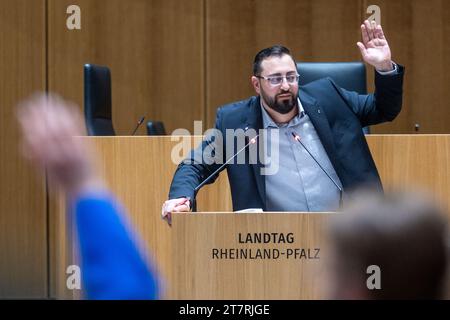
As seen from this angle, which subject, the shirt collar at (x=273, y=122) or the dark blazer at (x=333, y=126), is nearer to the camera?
the dark blazer at (x=333, y=126)

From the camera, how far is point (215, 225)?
3236 millimetres

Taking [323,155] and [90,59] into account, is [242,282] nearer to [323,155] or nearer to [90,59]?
[323,155]

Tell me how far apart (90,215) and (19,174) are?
6.84 metres

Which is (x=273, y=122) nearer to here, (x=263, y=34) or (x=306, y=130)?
(x=306, y=130)

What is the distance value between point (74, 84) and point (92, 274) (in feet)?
22.6

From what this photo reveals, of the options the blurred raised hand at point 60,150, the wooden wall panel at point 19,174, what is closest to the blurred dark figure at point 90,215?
the blurred raised hand at point 60,150

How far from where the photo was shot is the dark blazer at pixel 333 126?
4148 mm

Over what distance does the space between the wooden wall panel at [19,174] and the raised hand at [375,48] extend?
4.08 meters

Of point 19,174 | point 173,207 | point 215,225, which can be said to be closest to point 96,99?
point 19,174

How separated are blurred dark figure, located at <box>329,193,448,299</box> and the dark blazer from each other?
9.27ft

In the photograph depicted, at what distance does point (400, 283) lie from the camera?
1.14 metres

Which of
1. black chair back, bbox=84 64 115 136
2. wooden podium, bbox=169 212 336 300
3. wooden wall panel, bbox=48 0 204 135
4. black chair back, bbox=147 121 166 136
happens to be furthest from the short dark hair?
wooden wall panel, bbox=48 0 204 135

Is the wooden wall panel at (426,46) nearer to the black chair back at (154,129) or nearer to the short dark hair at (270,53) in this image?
the black chair back at (154,129)

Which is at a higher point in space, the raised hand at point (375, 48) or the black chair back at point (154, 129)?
the raised hand at point (375, 48)
